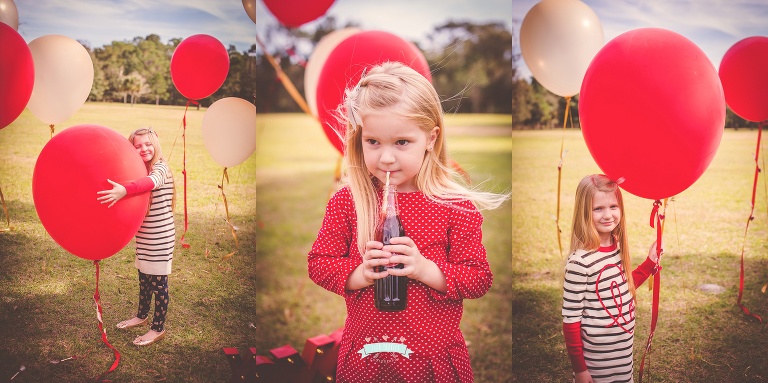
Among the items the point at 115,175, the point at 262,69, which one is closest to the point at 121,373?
the point at 115,175

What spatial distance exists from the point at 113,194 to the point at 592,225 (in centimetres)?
178

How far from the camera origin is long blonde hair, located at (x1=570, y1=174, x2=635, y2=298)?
90.4 inches

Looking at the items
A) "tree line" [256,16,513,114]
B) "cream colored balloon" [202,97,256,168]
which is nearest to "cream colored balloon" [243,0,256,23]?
"cream colored balloon" [202,97,256,168]

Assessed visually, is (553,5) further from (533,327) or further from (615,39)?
(533,327)

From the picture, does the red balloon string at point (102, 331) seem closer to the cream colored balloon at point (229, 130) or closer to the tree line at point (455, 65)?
the cream colored balloon at point (229, 130)

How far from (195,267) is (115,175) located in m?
0.56

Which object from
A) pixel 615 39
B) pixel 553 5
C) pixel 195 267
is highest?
pixel 553 5

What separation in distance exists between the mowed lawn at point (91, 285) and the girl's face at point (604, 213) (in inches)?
62.9

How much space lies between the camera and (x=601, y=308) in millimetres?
2271

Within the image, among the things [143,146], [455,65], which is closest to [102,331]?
[143,146]

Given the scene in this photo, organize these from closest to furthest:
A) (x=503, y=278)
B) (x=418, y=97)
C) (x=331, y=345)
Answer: (x=418, y=97)
(x=331, y=345)
(x=503, y=278)

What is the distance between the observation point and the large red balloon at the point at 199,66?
2.68 metres

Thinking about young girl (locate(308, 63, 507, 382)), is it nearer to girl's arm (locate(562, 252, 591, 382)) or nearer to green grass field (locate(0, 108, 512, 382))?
girl's arm (locate(562, 252, 591, 382))

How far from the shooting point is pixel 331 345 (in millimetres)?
3055
